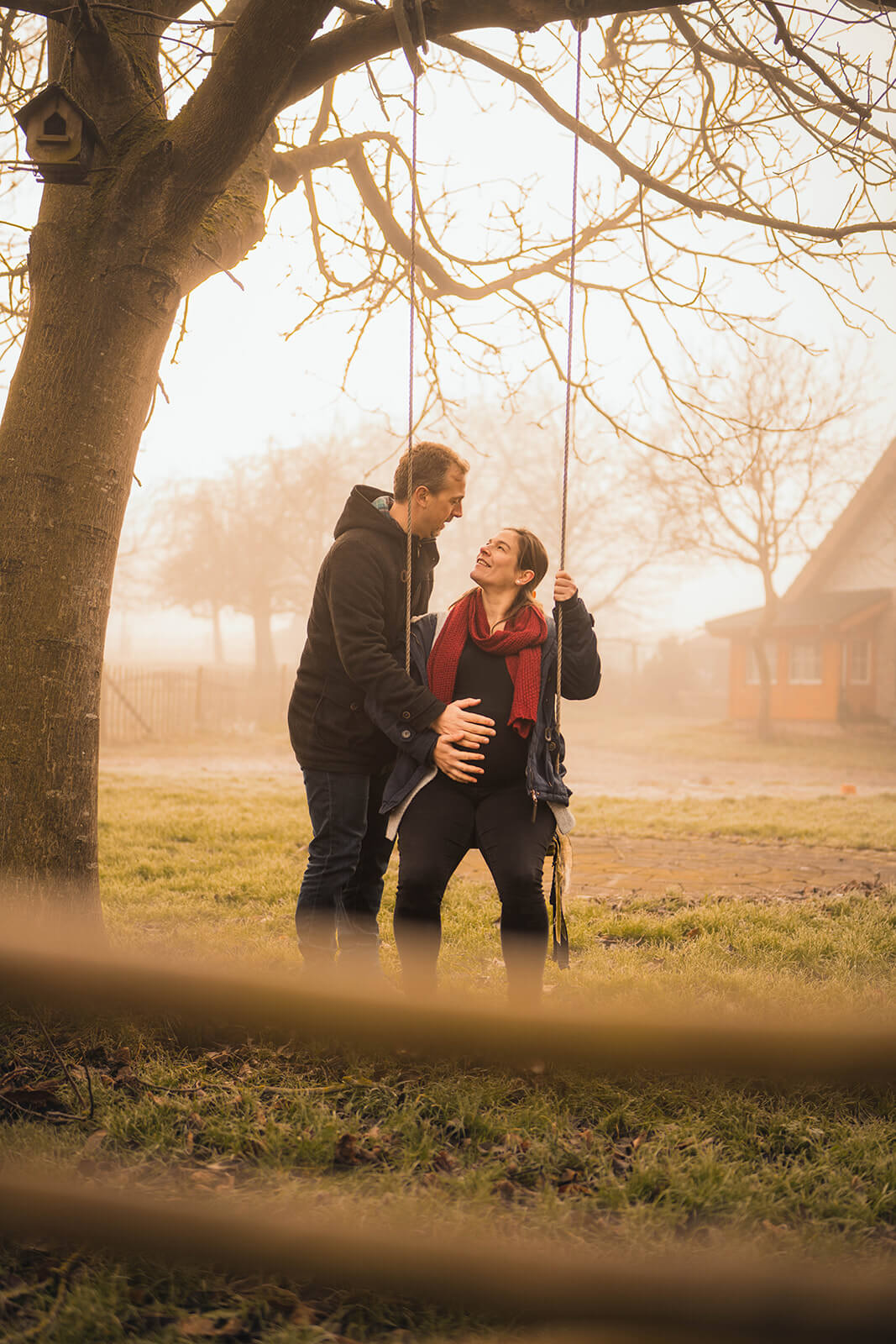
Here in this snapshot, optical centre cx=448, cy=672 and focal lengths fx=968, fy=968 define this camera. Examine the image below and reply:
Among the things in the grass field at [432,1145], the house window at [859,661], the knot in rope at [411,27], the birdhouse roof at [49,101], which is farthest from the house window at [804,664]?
the birdhouse roof at [49,101]

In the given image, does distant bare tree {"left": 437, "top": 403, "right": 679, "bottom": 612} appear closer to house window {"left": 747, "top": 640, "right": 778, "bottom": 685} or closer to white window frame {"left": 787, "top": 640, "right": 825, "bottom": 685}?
house window {"left": 747, "top": 640, "right": 778, "bottom": 685}

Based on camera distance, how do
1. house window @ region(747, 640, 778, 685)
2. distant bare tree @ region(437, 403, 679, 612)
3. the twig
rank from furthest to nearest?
distant bare tree @ region(437, 403, 679, 612), house window @ region(747, 640, 778, 685), the twig

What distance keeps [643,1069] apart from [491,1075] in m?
0.59

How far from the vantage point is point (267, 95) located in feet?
10.3

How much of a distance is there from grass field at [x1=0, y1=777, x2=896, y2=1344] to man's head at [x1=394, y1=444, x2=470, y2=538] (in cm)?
169

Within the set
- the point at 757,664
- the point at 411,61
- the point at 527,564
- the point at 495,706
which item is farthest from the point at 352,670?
the point at 757,664

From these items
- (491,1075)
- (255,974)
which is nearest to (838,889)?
(491,1075)

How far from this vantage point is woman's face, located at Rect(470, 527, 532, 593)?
123 inches

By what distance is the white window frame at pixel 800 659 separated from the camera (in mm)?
25781

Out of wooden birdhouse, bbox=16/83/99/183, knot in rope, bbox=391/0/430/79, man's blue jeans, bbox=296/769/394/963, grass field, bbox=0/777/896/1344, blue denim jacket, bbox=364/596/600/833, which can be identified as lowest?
grass field, bbox=0/777/896/1344

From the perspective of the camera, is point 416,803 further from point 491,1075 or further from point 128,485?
point 128,485

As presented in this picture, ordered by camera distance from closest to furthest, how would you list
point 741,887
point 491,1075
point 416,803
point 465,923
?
1. point 491,1075
2. point 416,803
3. point 465,923
4. point 741,887

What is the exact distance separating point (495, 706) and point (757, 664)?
25.8 meters

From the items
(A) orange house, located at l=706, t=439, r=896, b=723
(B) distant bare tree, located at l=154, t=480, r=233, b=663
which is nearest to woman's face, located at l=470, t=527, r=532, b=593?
(A) orange house, located at l=706, t=439, r=896, b=723
